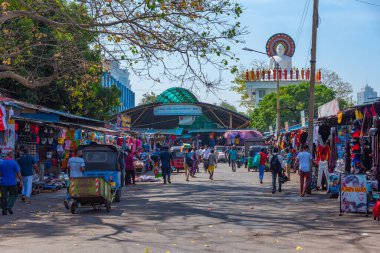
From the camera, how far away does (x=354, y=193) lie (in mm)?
15219

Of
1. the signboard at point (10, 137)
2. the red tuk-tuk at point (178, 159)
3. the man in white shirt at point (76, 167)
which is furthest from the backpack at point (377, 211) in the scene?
the red tuk-tuk at point (178, 159)

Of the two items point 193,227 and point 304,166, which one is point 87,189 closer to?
point 193,227

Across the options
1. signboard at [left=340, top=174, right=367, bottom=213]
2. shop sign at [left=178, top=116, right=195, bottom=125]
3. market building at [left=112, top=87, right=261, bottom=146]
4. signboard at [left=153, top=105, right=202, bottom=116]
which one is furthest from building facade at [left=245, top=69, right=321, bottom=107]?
signboard at [left=340, top=174, right=367, bottom=213]

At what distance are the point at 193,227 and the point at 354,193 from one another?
4633 mm

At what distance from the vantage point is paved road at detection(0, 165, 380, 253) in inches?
421

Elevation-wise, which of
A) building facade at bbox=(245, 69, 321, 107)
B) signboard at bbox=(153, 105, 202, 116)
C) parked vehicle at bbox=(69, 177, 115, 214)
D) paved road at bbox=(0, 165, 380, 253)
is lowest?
paved road at bbox=(0, 165, 380, 253)

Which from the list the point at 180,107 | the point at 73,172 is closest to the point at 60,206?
the point at 73,172

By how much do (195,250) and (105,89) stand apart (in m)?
29.1

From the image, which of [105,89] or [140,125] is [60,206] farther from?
[140,125]

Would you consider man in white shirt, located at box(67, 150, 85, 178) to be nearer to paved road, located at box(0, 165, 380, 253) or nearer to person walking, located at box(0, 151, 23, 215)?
paved road, located at box(0, 165, 380, 253)

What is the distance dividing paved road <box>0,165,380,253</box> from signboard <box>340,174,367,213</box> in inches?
9.9

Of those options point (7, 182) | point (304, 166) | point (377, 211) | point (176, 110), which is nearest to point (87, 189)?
point (7, 182)

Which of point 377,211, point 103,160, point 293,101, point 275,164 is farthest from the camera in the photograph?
point 293,101

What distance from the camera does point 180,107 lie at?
6850cm
